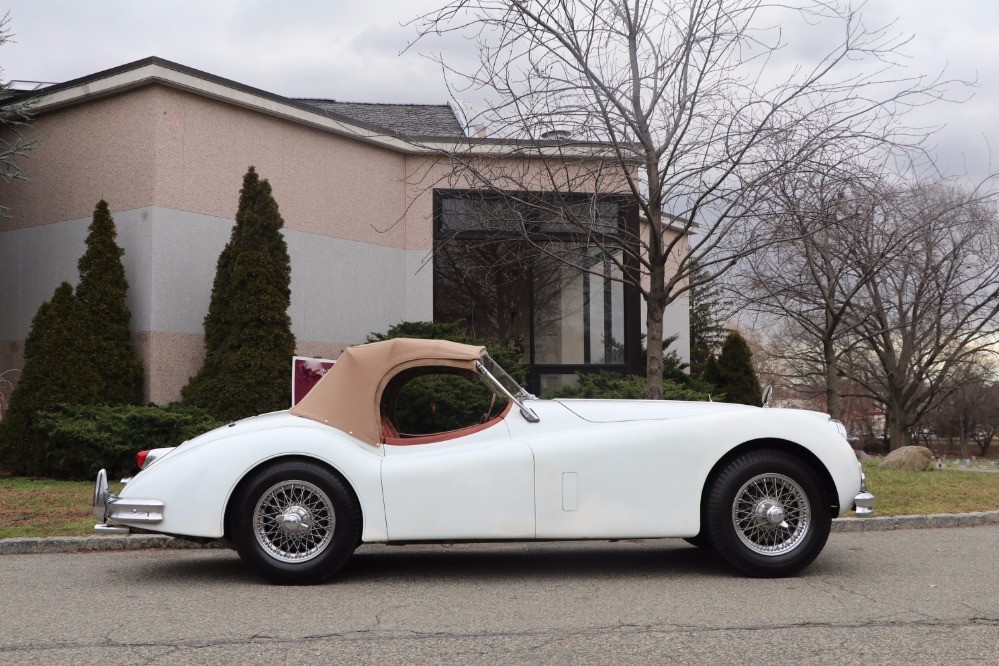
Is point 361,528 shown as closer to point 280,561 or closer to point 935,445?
point 280,561

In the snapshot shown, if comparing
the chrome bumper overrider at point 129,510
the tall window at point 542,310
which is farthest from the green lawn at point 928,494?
the chrome bumper overrider at point 129,510

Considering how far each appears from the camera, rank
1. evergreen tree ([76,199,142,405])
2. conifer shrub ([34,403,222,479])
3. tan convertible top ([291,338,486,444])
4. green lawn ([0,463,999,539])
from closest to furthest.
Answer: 1. tan convertible top ([291,338,486,444])
2. green lawn ([0,463,999,539])
3. conifer shrub ([34,403,222,479])
4. evergreen tree ([76,199,142,405])

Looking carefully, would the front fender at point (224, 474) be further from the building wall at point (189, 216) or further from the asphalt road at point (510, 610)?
the building wall at point (189, 216)

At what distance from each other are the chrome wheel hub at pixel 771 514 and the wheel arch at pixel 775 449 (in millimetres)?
190

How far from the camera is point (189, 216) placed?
48.3 ft

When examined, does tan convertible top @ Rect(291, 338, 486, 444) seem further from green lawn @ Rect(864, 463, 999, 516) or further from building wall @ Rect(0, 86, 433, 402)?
building wall @ Rect(0, 86, 433, 402)

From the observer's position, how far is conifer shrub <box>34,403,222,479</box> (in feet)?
38.8

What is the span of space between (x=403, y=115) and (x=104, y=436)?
12.5m

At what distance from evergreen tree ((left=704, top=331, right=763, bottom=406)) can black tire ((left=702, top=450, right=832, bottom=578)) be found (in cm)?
1509

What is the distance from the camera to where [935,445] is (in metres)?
53.9

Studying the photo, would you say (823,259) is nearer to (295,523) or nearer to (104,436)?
(104,436)

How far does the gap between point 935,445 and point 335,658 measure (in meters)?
54.9

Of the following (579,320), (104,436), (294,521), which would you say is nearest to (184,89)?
(104,436)

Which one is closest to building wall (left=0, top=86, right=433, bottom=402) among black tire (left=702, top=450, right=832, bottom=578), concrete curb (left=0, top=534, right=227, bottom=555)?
concrete curb (left=0, top=534, right=227, bottom=555)
